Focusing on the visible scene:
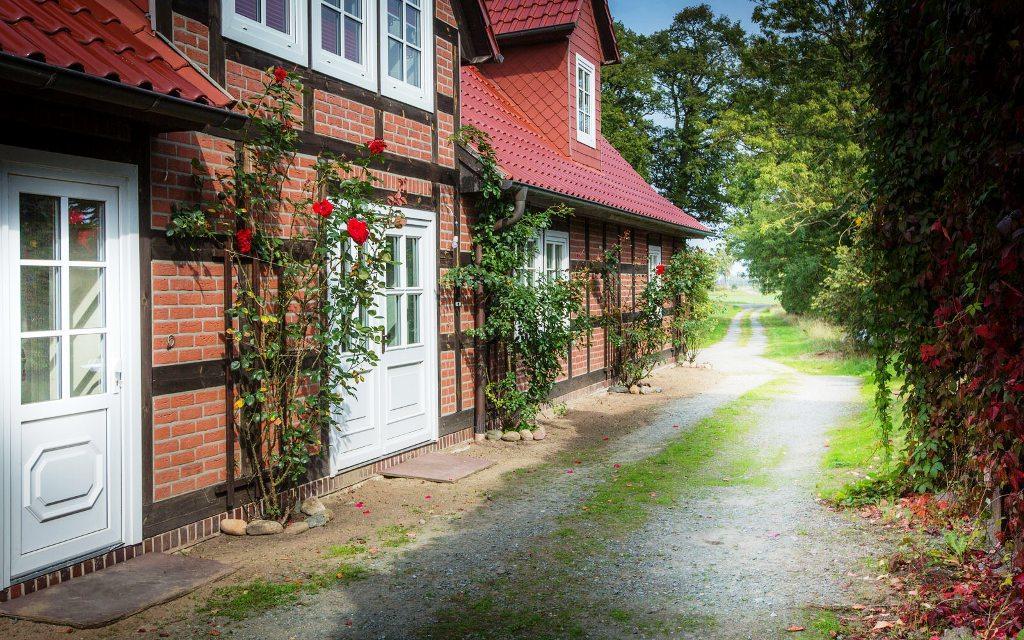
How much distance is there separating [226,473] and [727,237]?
32706 millimetres

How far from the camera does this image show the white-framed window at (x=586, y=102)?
13.2 m

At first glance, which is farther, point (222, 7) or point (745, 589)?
point (222, 7)

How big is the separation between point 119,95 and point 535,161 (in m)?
7.01

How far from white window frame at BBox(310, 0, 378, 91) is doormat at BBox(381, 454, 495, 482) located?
346 centimetres

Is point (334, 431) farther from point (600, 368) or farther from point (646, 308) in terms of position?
point (646, 308)

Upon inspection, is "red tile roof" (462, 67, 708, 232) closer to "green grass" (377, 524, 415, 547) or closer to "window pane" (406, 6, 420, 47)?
"window pane" (406, 6, 420, 47)

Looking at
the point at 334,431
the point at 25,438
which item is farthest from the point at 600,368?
the point at 25,438

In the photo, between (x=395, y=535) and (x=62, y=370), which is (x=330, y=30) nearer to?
(x=62, y=370)

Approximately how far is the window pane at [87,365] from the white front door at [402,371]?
7.55 feet

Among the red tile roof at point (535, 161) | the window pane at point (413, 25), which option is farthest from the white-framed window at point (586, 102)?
the window pane at point (413, 25)

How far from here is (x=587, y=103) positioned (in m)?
13.6

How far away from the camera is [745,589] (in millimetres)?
4582

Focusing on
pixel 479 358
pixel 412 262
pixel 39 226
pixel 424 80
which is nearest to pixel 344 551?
pixel 39 226

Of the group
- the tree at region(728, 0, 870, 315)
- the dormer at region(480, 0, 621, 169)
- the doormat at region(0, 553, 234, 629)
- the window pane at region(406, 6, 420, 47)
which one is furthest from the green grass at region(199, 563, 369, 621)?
the tree at region(728, 0, 870, 315)
